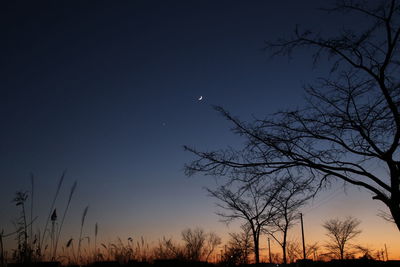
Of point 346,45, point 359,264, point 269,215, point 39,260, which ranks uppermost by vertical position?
point 346,45

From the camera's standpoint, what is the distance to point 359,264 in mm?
19766

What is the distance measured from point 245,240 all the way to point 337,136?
29.1m

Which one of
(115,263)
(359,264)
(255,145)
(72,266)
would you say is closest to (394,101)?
(255,145)

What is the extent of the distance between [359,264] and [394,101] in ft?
54.5

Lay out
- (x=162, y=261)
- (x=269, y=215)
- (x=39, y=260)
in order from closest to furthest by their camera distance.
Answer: (x=39, y=260) → (x=162, y=261) → (x=269, y=215)

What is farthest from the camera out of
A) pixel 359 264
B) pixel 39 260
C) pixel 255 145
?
pixel 359 264

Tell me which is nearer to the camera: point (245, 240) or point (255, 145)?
point (255, 145)

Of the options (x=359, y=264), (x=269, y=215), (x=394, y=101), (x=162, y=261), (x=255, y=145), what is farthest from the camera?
(x=269, y=215)

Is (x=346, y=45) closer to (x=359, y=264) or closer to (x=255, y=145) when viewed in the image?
(x=255, y=145)

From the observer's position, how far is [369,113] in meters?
6.29

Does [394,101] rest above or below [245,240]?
above

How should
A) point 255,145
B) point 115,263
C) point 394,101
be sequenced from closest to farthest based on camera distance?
point 394,101, point 255,145, point 115,263

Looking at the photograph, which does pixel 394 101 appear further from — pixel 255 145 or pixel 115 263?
pixel 115 263

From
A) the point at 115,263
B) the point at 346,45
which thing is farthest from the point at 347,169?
the point at 115,263
